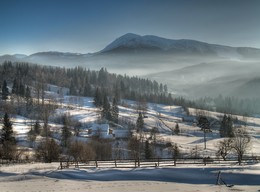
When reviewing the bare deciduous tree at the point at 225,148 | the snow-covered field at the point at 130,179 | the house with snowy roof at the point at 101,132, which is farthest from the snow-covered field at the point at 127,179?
the house with snowy roof at the point at 101,132

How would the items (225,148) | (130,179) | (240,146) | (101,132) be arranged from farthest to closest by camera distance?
(101,132)
(225,148)
(240,146)
(130,179)

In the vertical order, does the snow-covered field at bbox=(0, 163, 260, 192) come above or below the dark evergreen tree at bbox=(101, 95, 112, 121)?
above

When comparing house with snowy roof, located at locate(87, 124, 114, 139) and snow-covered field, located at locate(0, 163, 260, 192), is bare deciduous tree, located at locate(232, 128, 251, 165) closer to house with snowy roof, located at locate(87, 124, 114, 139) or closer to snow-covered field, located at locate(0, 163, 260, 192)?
snow-covered field, located at locate(0, 163, 260, 192)

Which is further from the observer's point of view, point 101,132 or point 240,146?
point 101,132

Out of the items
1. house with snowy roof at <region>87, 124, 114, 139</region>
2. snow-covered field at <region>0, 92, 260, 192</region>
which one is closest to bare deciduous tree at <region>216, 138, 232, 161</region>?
snow-covered field at <region>0, 92, 260, 192</region>

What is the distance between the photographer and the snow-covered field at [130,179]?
35.6 m

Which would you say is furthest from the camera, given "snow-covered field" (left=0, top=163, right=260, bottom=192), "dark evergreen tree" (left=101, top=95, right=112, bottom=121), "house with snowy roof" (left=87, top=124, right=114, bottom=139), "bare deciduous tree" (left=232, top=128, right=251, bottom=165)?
"dark evergreen tree" (left=101, top=95, right=112, bottom=121)

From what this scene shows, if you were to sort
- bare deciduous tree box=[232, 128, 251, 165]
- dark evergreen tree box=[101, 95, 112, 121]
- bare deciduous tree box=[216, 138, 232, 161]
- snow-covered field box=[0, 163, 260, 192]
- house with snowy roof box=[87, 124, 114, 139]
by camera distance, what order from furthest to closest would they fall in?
dark evergreen tree box=[101, 95, 112, 121] < house with snowy roof box=[87, 124, 114, 139] < bare deciduous tree box=[216, 138, 232, 161] < bare deciduous tree box=[232, 128, 251, 165] < snow-covered field box=[0, 163, 260, 192]

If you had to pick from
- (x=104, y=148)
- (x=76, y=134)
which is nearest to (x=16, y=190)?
(x=104, y=148)

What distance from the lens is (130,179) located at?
A: 39719 millimetres

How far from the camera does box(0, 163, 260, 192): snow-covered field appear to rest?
35.6m

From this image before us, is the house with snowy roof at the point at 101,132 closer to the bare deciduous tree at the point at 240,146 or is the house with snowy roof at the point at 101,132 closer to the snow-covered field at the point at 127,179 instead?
the bare deciduous tree at the point at 240,146

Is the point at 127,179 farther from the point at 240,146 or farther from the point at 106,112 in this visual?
the point at 106,112

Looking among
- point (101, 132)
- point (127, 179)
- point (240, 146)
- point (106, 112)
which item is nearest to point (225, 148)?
point (240, 146)
